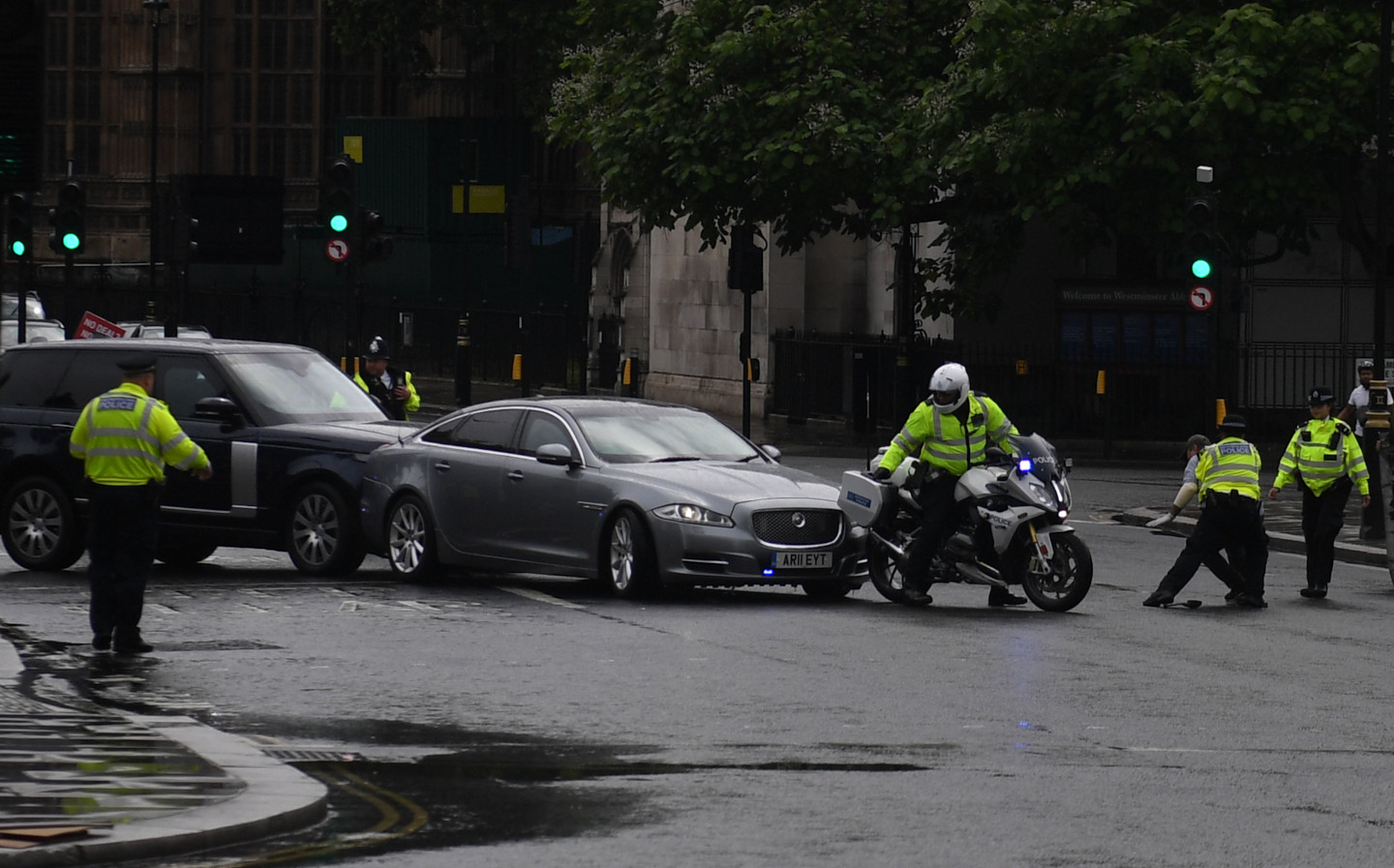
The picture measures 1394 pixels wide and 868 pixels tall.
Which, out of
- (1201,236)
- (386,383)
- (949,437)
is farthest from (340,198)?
(949,437)

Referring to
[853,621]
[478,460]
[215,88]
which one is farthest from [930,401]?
[215,88]

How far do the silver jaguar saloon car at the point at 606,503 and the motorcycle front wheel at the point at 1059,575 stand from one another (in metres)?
1.21

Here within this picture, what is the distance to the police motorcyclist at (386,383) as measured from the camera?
25938 mm

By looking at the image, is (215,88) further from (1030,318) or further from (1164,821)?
(1164,821)

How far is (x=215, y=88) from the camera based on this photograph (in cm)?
8725

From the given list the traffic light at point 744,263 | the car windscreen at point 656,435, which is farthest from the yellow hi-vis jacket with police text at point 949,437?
the traffic light at point 744,263

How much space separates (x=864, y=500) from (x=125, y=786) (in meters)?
8.59

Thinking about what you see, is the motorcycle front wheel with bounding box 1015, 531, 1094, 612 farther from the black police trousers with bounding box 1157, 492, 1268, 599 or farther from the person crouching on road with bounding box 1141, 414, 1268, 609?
the black police trousers with bounding box 1157, 492, 1268, 599

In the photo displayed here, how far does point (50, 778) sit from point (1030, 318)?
1438 inches

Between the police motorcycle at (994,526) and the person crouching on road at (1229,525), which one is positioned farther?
the person crouching on road at (1229,525)

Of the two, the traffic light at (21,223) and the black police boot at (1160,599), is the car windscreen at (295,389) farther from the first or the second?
the traffic light at (21,223)

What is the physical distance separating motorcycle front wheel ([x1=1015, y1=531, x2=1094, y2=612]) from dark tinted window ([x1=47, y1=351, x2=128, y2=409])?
23.5ft

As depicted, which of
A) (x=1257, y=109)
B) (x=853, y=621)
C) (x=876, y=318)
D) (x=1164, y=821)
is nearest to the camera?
(x=1164, y=821)

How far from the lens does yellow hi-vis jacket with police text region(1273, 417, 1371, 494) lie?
753 inches
